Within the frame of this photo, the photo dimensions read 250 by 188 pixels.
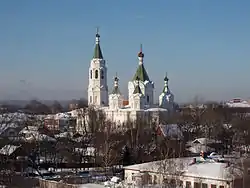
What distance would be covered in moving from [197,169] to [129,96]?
32.9 metres

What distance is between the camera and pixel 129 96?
51469mm

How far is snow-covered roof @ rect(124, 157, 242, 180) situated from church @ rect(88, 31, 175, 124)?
28288mm

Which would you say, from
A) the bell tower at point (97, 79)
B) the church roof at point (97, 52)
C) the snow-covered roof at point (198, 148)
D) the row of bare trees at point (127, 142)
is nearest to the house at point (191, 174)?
the row of bare trees at point (127, 142)

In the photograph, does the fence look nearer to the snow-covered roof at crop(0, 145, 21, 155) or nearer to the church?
the snow-covered roof at crop(0, 145, 21, 155)

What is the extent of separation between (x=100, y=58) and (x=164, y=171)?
37349mm

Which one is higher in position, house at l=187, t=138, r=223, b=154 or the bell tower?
the bell tower

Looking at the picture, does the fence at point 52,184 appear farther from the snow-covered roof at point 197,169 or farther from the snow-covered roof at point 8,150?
the snow-covered roof at point 8,150

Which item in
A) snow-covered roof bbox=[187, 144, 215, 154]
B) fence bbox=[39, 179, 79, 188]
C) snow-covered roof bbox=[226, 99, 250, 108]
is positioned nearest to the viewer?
fence bbox=[39, 179, 79, 188]

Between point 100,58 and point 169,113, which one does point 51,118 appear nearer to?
point 100,58

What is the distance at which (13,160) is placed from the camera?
88.6 ft

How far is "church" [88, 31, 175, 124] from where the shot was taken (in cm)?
4988

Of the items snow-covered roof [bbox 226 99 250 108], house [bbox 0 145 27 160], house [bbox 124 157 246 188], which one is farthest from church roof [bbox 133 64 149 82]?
snow-covered roof [bbox 226 99 250 108]

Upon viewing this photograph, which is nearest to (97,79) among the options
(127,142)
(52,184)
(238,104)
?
(127,142)

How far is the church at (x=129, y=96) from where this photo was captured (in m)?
49.9
